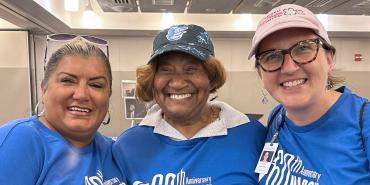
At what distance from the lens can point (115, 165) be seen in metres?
1.05

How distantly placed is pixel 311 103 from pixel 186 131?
1.32ft

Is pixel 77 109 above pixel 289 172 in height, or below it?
above

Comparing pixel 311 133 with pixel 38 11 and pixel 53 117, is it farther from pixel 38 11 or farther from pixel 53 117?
pixel 38 11

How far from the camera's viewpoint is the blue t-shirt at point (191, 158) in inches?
40.5

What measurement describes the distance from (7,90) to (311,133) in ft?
9.51

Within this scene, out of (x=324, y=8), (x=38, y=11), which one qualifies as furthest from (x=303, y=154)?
(x=38, y=11)

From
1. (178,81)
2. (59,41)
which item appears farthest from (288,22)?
(59,41)

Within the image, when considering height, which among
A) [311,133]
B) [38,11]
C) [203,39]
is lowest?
[311,133]

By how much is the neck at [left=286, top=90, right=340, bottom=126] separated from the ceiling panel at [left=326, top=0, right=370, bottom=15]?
4.24 feet

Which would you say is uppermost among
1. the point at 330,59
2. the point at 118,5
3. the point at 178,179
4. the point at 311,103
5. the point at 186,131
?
the point at 118,5

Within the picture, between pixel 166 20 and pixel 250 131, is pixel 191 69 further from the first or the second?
pixel 166 20

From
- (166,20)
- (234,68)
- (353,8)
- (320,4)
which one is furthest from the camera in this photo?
(234,68)

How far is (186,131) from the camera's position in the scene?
1.15 meters

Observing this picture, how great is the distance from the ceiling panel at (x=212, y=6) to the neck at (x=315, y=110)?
1234 mm
